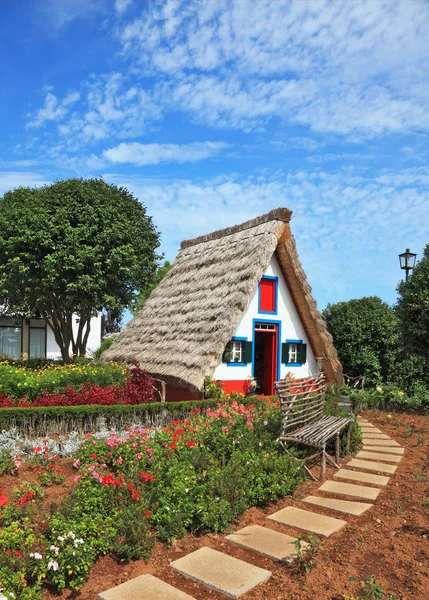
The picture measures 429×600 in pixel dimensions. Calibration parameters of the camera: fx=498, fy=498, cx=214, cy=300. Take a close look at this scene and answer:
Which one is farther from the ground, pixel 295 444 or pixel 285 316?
pixel 285 316

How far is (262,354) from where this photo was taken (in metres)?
17.0

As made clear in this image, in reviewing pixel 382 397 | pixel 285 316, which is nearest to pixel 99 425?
pixel 285 316

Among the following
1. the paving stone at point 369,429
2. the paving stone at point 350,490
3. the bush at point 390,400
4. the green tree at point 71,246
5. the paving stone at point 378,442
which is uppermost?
the green tree at point 71,246

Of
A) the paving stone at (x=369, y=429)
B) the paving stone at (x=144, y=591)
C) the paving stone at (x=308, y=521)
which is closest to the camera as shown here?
the paving stone at (x=144, y=591)

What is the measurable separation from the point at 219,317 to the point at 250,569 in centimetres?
850

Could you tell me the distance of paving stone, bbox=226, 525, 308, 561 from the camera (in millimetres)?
4656

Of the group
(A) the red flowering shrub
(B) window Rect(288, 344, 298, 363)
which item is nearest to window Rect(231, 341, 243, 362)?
(B) window Rect(288, 344, 298, 363)

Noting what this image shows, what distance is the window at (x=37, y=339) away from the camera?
94.1 feet

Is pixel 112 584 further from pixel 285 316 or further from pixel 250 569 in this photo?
pixel 285 316

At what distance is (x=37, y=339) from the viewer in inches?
1137

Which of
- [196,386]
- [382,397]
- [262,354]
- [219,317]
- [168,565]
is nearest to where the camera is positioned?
[168,565]

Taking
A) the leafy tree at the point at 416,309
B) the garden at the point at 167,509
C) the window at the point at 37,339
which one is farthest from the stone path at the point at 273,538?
the window at the point at 37,339

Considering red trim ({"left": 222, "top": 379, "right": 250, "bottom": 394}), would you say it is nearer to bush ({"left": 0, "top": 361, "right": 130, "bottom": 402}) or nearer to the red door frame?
the red door frame

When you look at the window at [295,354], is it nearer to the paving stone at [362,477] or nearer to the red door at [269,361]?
the red door at [269,361]
